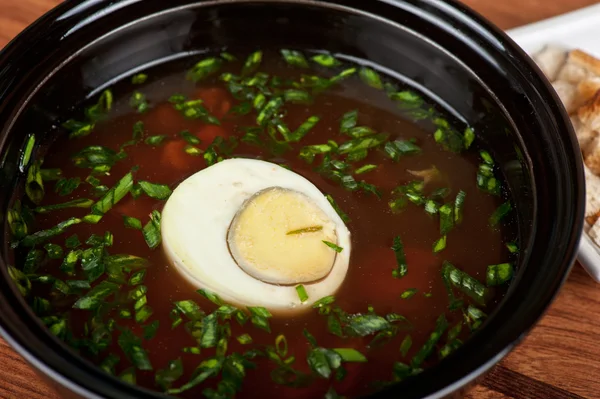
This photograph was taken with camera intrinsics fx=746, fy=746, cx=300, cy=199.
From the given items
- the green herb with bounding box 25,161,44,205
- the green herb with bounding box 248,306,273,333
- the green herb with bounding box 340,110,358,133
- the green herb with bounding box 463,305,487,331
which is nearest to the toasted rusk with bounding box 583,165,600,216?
the green herb with bounding box 463,305,487,331

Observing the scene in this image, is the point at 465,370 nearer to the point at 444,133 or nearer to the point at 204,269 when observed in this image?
the point at 204,269

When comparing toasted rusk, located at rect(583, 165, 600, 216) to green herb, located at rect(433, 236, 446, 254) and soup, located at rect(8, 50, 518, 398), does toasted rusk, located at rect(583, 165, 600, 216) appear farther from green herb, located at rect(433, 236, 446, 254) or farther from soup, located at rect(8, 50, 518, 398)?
green herb, located at rect(433, 236, 446, 254)

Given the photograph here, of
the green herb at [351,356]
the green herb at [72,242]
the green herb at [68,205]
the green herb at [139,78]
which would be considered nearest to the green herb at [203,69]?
the green herb at [139,78]

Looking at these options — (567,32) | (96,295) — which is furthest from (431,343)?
(567,32)

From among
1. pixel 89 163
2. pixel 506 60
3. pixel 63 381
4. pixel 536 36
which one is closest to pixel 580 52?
pixel 536 36

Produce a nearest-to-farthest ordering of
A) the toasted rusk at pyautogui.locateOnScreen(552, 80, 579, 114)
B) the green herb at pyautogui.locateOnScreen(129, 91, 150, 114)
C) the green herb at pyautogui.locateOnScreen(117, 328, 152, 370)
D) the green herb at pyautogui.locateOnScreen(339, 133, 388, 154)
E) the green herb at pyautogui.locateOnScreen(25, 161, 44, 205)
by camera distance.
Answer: the green herb at pyautogui.locateOnScreen(117, 328, 152, 370) < the green herb at pyautogui.locateOnScreen(25, 161, 44, 205) < the green herb at pyautogui.locateOnScreen(339, 133, 388, 154) < the green herb at pyautogui.locateOnScreen(129, 91, 150, 114) < the toasted rusk at pyautogui.locateOnScreen(552, 80, 579, 114)

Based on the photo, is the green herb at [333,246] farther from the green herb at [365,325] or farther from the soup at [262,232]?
the green herb at [365,325]

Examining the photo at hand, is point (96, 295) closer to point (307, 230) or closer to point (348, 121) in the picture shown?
point (307, 230)
